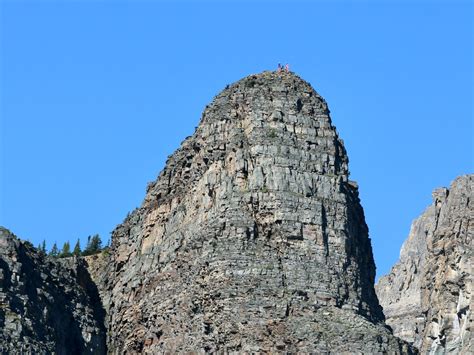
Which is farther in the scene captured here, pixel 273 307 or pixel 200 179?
pixel 200 179

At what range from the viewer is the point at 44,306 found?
502ft


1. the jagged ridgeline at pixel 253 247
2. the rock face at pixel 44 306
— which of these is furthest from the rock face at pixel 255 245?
the rock face at pixel 44 306

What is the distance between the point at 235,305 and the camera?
14088cm

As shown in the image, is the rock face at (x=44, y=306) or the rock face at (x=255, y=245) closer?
the rock face at (x=255, y=245)

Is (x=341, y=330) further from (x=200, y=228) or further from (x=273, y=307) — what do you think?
(x=200, y=228)

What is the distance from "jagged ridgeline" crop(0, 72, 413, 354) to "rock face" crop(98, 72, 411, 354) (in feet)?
0.33

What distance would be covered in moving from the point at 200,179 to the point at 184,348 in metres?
17.3

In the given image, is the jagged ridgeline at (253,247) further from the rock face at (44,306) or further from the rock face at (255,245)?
the rock face at (44,306)

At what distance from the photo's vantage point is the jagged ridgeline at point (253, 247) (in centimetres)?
14062

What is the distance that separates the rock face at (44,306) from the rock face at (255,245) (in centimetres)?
206

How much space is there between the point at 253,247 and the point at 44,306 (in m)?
17.7

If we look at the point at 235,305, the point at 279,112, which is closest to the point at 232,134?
the point at 279,112

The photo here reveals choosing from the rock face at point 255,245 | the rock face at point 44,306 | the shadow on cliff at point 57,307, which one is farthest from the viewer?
the shadow on cliff at point 57,307

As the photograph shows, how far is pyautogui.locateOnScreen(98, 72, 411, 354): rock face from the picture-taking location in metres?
141
